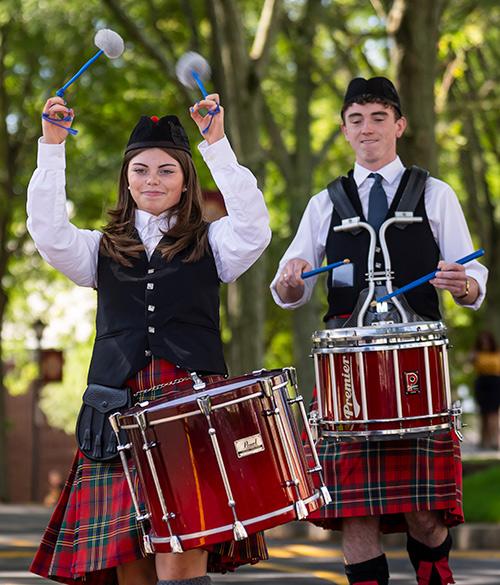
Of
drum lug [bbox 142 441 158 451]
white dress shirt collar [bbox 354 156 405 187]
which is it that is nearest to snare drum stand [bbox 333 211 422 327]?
white dress shirt collar [bbox 354 156 405 187]

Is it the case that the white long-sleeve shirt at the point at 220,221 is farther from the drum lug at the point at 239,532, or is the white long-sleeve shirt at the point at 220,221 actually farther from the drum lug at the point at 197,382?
the drum lug at the point at 239,532

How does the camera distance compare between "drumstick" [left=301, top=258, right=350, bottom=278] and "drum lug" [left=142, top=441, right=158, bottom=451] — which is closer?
"drum lug" [left=142, top=441, right=158, bottom=451]

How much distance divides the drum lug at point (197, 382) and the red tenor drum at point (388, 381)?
70 cm

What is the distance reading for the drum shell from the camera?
4441 mm

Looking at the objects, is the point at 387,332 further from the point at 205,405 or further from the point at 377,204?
the point at 205,405

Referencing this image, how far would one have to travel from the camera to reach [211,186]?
69.9ft

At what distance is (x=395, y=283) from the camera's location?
5.70 m

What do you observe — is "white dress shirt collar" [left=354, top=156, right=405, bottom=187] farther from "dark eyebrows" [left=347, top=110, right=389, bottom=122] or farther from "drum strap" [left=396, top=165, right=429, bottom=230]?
"dark eyebrows" [left=347, top=110, right=389, bottom=122]

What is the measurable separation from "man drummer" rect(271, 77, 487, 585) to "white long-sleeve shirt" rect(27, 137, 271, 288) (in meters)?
0.67

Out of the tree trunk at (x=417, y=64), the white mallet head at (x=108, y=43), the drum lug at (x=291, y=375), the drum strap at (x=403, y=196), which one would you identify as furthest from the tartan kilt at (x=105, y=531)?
the tree trunk at (x=417, y=64)

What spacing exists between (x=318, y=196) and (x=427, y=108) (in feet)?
17.8

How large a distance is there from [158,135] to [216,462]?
1.27 metres

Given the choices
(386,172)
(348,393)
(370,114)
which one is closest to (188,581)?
(348,393)

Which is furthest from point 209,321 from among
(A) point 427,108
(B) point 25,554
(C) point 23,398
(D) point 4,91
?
(C) point 23,398
